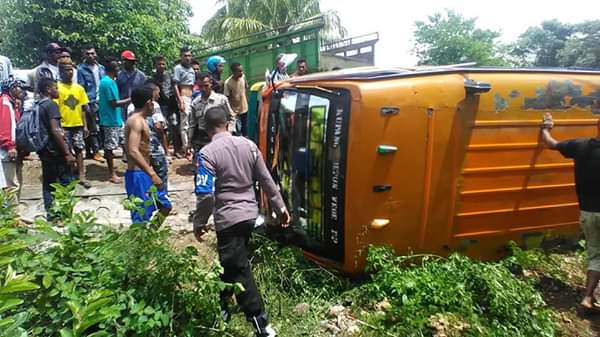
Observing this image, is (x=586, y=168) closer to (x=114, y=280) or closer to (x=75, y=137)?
(x=114, y=280)

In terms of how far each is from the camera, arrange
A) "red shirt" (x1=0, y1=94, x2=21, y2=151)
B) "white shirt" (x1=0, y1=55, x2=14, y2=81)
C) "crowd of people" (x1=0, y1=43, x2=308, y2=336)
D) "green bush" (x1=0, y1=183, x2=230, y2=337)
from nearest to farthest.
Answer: "green bush" (x1=0, y1=183, x2=230, y2=337) → "crowd of people" (x1=0, y1=43, x2=308, y2=336) → "red shirt" (x1=0, y1=94, x2=21, y2=151) → "white shirt" (x1=0, y1=55, x2=14, y2=81)

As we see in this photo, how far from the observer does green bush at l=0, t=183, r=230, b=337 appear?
2119 mm

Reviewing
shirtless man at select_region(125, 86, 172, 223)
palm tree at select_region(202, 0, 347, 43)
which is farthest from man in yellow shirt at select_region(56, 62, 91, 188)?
palm tree at select_region(202, 0, 347, 43)

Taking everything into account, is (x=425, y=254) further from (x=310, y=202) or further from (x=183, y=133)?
(x=183, y=133)

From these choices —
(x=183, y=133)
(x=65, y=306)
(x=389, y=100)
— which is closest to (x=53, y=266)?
(x=65, y=306)

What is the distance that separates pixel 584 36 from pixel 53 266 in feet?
98.3

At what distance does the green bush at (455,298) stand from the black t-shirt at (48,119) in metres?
3.23

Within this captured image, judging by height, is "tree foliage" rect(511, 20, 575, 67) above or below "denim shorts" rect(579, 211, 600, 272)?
above

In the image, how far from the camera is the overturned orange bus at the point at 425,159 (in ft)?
11.3

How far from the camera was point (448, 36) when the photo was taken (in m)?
30.2

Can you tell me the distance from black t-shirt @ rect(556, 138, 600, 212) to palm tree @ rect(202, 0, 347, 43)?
49.6ft

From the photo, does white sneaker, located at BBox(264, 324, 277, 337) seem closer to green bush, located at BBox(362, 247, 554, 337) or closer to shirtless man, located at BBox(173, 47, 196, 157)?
green bush, located at BBox(362, 247, 554, 337)

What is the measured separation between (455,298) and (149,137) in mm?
2855

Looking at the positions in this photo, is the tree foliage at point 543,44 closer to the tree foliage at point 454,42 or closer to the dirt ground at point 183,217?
the tree foliage at point 454,42
